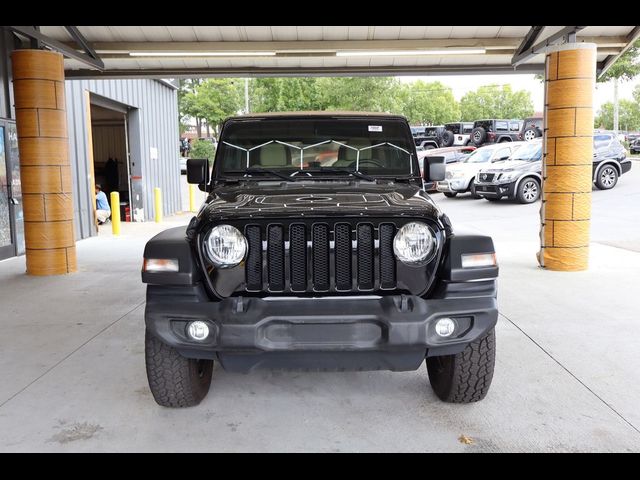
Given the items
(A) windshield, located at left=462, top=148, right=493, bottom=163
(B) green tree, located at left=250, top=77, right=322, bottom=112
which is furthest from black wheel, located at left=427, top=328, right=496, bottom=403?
(B) green tree, located at left=250, top=77, right=322, bottom=112

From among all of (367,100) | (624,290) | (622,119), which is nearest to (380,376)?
(624,290)

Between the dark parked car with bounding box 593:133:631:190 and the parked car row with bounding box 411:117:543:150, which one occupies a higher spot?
the parked car row with bounding box 411:117:543:150

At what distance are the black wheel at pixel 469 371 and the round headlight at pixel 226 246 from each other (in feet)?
4.45

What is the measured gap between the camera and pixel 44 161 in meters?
8.03

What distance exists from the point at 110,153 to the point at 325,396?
1851 cm

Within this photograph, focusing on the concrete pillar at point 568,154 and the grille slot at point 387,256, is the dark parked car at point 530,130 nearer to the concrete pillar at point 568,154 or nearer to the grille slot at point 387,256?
the concrete pillar at point 568,154

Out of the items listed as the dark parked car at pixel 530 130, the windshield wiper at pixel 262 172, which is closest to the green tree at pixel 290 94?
the dark parked car at pixel 530 130

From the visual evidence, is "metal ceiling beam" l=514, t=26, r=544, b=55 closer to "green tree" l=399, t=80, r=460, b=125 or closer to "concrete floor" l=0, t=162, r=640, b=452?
"concrete floor" l=0, t=162, r=640, b=452

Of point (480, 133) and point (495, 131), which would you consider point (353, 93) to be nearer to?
point (480, 133)

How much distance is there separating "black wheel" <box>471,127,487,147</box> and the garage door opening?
1582cm

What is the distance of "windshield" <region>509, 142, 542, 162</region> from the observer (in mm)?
16466

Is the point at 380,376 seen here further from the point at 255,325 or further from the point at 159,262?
the point at 159,262

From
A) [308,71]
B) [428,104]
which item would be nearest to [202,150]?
[428,104]

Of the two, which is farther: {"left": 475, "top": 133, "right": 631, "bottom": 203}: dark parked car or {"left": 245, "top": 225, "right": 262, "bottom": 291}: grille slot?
{"left": 475, "top": 133, "right": 631, "bottom": 203}: dark parked car
